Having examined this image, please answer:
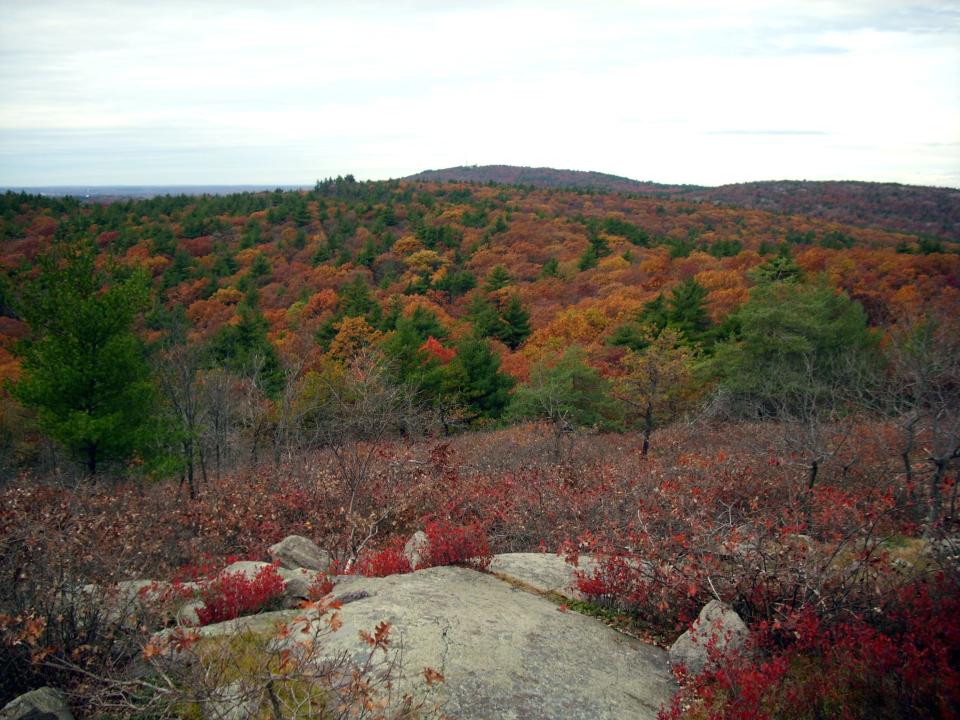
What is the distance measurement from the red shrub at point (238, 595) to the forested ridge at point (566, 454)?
0.28 feet

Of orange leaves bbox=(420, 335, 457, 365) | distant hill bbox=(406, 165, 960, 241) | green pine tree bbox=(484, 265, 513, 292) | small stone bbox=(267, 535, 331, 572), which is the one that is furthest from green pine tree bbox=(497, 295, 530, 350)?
distant hill bbox=(406, 165, 960, 241)

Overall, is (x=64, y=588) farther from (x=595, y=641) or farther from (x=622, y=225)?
(x=622, y=225)

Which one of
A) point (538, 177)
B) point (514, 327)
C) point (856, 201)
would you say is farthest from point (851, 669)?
point (538, 177)

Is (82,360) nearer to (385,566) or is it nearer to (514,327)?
(385,566)

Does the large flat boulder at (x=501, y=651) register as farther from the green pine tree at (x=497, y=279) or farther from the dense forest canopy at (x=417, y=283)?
the green pine tree at (x=497, y=279)

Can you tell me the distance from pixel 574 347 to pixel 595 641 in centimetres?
1894

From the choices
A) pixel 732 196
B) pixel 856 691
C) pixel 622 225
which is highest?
pixel 732 196

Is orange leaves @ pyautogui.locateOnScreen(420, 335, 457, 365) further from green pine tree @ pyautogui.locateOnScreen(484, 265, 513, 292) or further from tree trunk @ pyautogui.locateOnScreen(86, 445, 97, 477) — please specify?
green pine tree @ pyautogui.locateOnScreen(484, 265, 513, 292)

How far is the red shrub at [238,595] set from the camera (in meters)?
4.98

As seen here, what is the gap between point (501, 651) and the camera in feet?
14.0

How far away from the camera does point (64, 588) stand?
4.20m

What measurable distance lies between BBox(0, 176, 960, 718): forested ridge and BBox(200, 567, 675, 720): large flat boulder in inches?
15.6

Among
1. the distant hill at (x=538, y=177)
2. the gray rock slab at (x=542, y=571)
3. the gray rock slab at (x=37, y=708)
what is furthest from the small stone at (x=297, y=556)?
the distant hill at (x=538, y=177)

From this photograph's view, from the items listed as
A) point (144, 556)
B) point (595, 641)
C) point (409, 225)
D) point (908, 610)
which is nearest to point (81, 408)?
point (144, 556)
